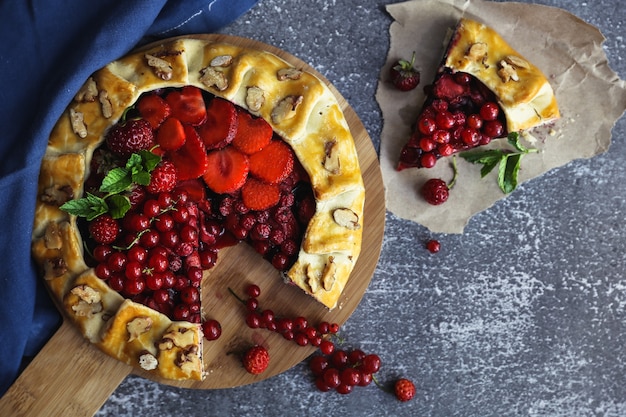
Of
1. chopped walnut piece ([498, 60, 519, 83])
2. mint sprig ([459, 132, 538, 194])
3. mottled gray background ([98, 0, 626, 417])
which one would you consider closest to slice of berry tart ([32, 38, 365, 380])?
mottled gray background ([98, 0, 626, 417])

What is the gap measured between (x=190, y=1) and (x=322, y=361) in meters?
1.96

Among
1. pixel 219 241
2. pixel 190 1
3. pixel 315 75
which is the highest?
pixel 190 1

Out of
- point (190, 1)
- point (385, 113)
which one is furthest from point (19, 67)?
point (385, 113)

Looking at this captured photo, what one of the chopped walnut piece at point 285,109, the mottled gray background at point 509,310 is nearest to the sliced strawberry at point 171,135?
the chopped walnut piece at point 285,109

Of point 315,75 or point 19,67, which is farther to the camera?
point 315,75

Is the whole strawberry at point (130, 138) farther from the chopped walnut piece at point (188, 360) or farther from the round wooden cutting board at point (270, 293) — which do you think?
the chopped walnut piece at point (188, 360)

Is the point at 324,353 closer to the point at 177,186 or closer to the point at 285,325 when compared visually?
the point at 285,325

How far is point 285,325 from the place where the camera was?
130 inches

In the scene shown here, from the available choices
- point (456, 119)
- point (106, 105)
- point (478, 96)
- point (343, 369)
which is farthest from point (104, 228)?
point (478, 96)

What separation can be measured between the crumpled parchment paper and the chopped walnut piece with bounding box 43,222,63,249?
166 centimetres

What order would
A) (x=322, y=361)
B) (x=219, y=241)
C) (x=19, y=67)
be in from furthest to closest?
(x=322, y=361) < (x=219, y=241) < (x=19, y=67)

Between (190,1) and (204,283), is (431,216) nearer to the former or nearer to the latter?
(204,283)

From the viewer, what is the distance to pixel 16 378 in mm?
3146

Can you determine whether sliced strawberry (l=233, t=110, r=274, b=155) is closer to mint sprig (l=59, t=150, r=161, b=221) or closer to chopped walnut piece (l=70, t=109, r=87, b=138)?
mint sprig (l=59, t=150, r=161, b=221)
